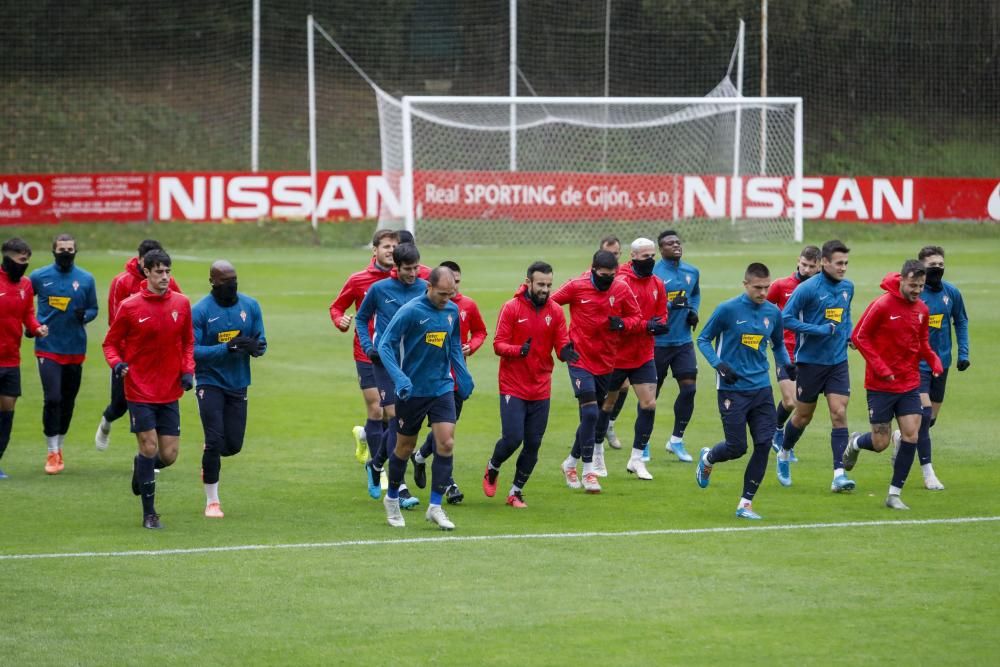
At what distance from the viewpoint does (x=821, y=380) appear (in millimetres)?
15289

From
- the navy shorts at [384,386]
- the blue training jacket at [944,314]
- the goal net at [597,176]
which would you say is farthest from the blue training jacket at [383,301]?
the goal net at [597,176]

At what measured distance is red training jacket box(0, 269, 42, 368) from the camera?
15.9 meters

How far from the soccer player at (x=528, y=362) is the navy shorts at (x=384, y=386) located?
106 centimetres

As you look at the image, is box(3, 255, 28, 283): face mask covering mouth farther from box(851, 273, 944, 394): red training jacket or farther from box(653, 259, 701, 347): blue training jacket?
box(851, 273, 944, 394): red training jacket

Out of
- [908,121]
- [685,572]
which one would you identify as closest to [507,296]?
[685,572]

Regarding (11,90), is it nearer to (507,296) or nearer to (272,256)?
(272,256)

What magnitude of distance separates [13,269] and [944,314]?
9.77 metres

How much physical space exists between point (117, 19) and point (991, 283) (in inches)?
1484

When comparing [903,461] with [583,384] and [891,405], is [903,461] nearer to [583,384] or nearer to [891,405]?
[891,405]

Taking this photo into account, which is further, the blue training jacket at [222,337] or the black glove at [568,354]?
the black glove at [568,354]

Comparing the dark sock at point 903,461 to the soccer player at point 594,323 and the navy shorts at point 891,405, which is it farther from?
the soccer player at point 594,323

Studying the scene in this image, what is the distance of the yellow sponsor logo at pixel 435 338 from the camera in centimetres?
1301

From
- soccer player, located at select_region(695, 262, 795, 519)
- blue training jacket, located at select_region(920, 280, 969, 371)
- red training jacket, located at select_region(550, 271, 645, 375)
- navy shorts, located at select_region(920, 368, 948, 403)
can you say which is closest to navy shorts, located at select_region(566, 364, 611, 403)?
red training jacket, located at select_region(550, 271, 645, 375)

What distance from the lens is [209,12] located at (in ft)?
197
